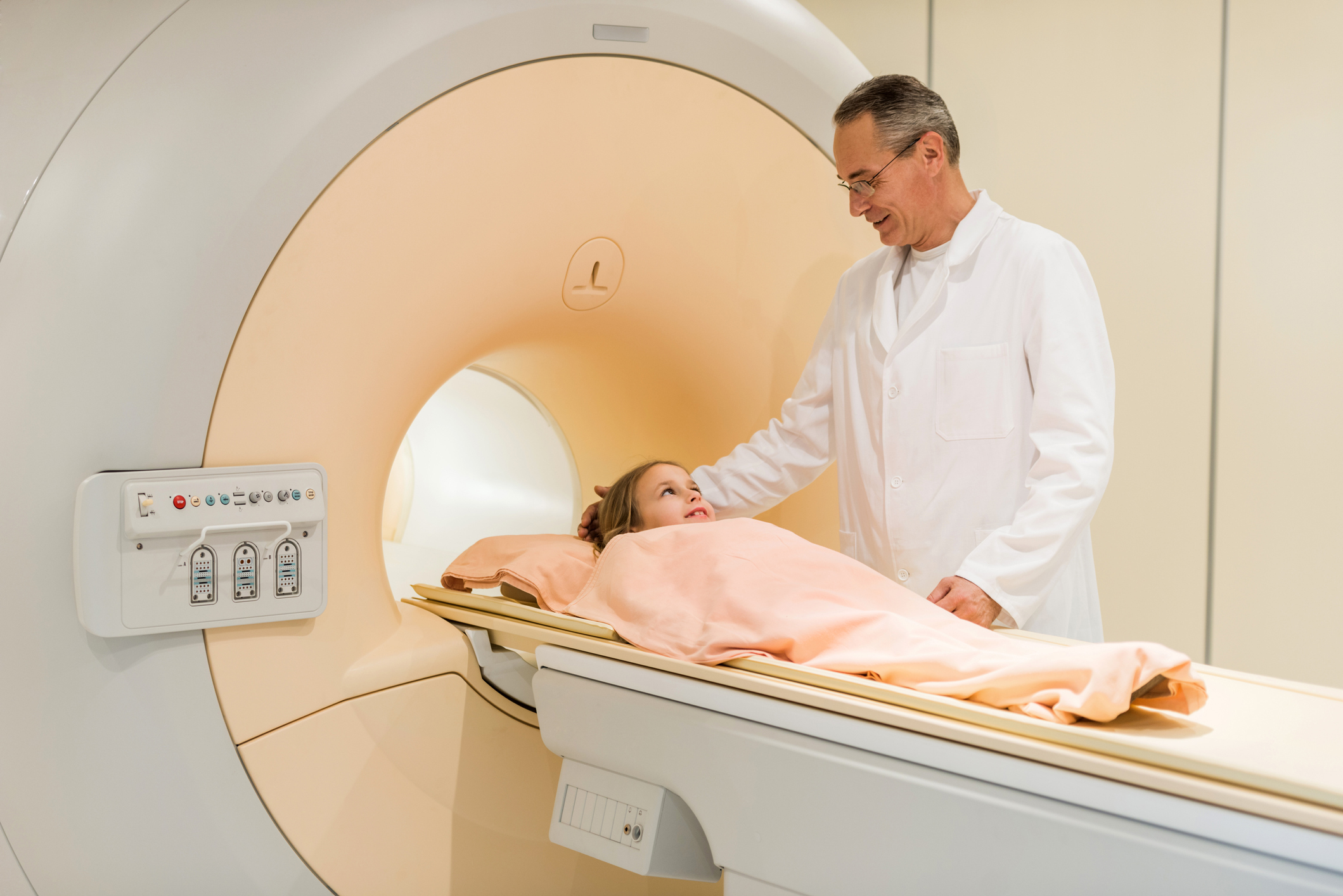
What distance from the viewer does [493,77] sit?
1.39 metres

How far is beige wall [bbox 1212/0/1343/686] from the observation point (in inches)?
91.4

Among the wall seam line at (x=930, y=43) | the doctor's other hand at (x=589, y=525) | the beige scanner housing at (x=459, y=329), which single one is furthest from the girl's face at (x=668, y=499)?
the wall seam line at (x=930, y=43)

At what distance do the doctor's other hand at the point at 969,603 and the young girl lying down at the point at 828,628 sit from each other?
0.29 feet

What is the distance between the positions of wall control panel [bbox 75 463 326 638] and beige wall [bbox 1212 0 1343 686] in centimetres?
220

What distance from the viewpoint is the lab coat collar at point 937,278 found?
5.18 feet

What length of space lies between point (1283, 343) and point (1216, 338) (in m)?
0.15

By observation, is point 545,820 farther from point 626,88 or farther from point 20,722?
point 626,88

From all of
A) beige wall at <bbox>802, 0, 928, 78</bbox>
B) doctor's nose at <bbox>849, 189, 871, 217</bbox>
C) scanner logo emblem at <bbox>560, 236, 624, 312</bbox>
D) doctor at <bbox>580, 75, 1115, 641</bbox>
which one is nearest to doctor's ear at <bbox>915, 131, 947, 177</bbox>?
doctor at <bbox>580, 75, 1115, 641</bbox>

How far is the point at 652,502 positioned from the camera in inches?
66.4

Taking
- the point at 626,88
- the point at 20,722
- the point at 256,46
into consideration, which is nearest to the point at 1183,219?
the point at 626,88

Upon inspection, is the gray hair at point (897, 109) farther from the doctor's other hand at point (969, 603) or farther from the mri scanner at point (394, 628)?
the doctor's other hand at point (969, 603)

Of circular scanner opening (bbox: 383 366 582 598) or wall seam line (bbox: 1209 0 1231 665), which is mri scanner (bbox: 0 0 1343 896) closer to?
circular scanner opening (bbox: 383 366 582 598)

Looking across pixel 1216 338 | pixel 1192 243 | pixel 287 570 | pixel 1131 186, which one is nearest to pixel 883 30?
pixel 1131 186

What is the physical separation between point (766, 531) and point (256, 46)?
95cm
